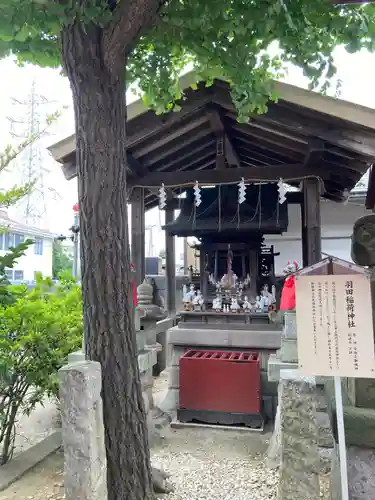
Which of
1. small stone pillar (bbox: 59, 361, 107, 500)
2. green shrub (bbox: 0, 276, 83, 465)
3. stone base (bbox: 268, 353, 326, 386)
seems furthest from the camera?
stone base (bbox: 268, 353, 326, 386)

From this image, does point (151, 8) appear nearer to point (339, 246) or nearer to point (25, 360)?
point (25, 360)

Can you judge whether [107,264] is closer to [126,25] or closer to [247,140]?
[126,25]

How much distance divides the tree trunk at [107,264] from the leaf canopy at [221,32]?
270 millimetres

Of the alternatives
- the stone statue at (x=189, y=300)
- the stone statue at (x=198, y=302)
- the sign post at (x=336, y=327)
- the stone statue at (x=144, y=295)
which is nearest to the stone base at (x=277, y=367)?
the sign post at (x=336, y=327)

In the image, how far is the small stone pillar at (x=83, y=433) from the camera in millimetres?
2480

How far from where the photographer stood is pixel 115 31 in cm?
264

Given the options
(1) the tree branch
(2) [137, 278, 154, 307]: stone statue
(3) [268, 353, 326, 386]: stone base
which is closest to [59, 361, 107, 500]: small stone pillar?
(1) the tree branch

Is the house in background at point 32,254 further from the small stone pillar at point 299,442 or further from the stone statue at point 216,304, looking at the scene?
the small stone pillar at point 299,442

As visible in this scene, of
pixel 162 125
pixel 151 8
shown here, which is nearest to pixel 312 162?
pixel 162 125

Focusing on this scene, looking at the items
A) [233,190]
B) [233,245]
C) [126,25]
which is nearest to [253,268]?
[233,245]

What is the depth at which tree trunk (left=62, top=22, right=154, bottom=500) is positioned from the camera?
8.80 ft

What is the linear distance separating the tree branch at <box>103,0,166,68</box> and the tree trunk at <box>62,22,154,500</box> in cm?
4

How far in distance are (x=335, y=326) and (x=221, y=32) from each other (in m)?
2.51

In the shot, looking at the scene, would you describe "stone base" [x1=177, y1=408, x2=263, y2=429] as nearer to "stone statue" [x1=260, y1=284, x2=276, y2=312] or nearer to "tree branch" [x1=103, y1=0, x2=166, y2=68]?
"stone statue" [x1=260, y1=284, x2=276, y2=312]
